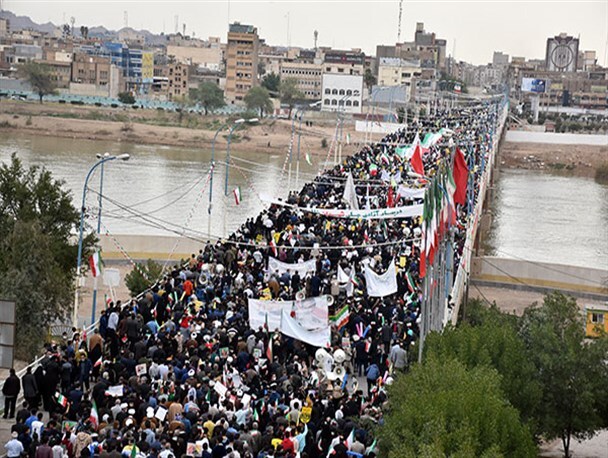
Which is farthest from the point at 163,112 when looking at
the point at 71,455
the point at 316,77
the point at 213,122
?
the point at 71,455

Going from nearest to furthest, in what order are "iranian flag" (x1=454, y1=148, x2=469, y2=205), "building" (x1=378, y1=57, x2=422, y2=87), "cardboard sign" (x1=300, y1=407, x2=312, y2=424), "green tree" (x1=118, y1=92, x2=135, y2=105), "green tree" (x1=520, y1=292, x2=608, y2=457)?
"cardboard sign" (x1=300, y1=407, x2=312, y2=424) → "green tree" (x1=520, y1=292, x2=608, y2=457) → "iranian flag" (x1=454, y1=148, x2=469, y2=205) → "green tree" (x1=118, y1=92, x2=135, y2=105) → "building" (x1=378, y1=57, x2=422, y2=87)

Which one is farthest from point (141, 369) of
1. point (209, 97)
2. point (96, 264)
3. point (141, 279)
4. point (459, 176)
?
point (209, 97)

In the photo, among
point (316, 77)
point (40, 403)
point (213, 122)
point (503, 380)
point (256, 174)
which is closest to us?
point (40, 403)

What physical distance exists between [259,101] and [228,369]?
101 m

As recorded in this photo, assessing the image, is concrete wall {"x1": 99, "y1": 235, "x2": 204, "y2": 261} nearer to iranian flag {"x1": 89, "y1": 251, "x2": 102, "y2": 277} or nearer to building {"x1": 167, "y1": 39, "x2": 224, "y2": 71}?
iranian flag {"x1": 89, "y1": 251, "x2": 102, "y2": 277}

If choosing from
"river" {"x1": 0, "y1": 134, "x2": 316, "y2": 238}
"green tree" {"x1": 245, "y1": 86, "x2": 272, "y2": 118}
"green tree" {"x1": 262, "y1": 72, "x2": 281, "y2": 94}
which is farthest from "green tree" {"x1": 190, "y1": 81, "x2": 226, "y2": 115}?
"river" {"x1": 0, "y1": 134, "x2": 316, "y2": 238}

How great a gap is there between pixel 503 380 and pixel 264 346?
333cm

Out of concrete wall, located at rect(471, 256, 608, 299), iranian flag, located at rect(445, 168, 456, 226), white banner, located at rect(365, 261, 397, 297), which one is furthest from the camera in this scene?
concrete wall, located at rect(471, 256, 608, 299)

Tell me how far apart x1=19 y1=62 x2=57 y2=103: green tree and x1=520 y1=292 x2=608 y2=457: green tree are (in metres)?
98.2

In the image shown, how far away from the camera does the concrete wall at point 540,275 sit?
34.3m

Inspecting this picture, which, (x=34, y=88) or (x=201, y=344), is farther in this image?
(x=34, y=88)

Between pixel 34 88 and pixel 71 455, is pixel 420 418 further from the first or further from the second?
pixel 34 88

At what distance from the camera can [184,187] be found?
59.2 meters

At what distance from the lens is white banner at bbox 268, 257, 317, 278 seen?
68.5ft
